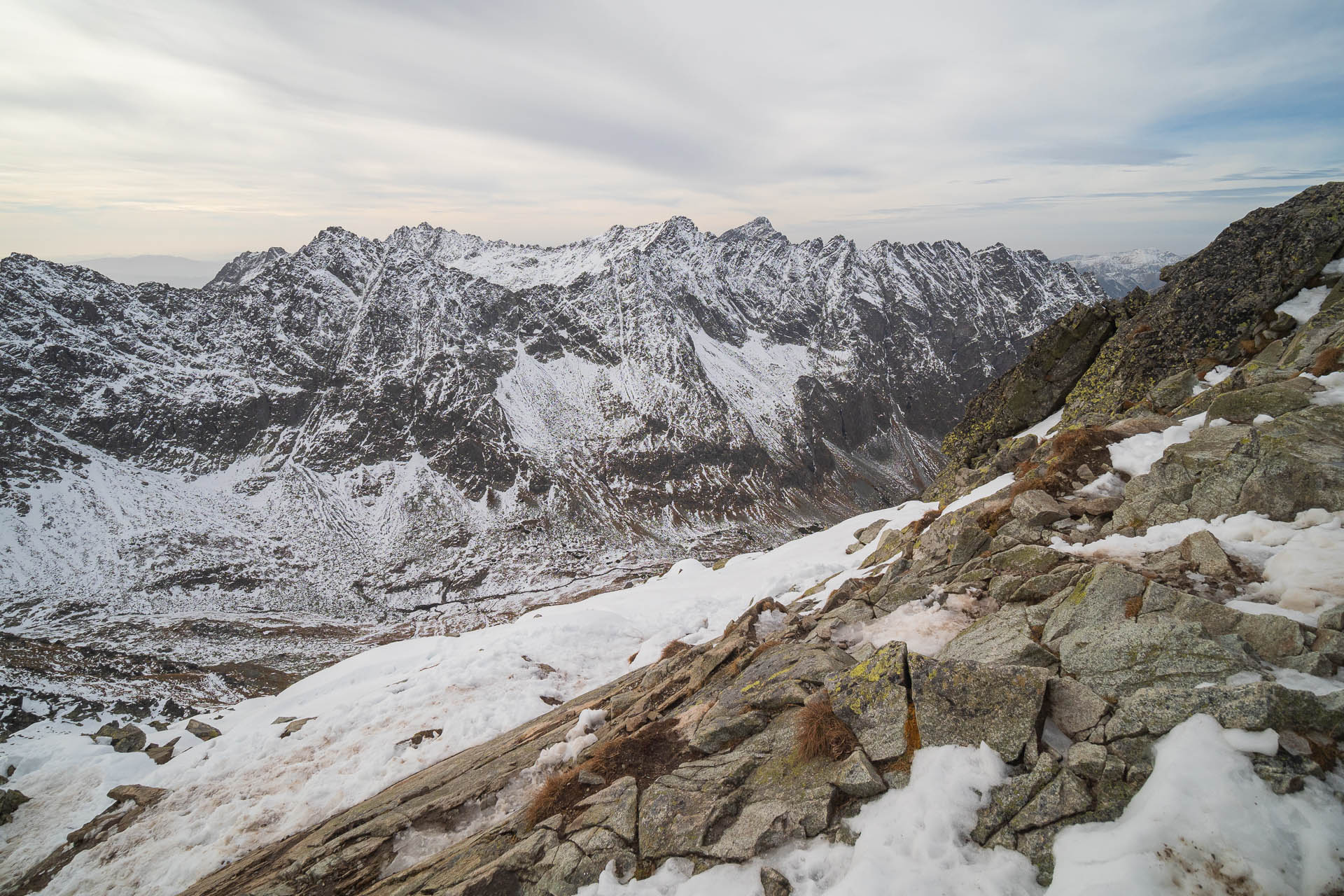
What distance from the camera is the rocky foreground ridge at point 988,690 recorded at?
734cm

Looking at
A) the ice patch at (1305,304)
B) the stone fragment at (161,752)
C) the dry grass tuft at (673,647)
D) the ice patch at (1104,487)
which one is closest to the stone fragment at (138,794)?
the stone fragment at (161,752)

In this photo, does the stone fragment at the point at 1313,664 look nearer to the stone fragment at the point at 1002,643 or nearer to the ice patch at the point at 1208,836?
the ice patch at the point at 1208,836

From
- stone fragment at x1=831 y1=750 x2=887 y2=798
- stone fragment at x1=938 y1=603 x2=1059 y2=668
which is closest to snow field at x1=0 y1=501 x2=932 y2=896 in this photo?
stone fragment at x1=938 y1=603 x2=1059 y2=668

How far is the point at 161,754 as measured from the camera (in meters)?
21.5

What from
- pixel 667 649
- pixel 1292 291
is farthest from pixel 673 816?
pixel 1292 291

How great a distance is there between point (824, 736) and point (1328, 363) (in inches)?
735

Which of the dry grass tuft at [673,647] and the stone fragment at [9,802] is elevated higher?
the dry grass tuft at [673,647]

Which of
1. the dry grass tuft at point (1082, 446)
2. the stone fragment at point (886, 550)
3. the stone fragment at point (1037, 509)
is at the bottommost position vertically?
the stone fragment at point (886, 550)

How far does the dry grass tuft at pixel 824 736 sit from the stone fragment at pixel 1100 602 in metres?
4.36

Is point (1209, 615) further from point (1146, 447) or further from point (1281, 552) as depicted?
point (1146, 447)

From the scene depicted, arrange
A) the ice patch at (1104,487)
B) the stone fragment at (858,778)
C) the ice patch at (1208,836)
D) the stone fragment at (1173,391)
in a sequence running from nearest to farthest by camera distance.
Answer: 1. the ice patch at (1208,836)
2. the stone fragment at (858,778)
3. the ice patch at (1104,487)
4. the stone fragment at (1173,391)

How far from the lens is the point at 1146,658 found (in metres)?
8.37

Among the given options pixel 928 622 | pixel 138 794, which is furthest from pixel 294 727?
pixel 928 622

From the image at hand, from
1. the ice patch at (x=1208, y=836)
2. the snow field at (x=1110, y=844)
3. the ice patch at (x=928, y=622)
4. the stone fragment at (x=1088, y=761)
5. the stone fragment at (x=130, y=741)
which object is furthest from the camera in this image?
the stone fragment at (x=130, y=741)
